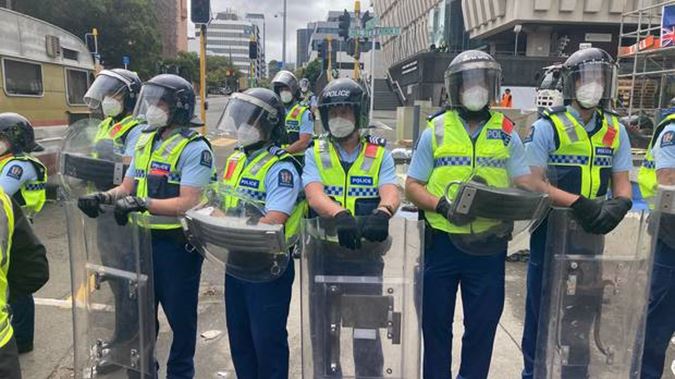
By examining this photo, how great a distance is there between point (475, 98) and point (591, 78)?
0.66 m

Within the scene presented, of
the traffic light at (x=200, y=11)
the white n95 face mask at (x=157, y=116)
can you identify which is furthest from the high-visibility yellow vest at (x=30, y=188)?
the traffic light at (x=200, y=11)

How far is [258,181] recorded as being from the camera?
9.32ft

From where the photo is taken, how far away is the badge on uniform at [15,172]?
12.7ft

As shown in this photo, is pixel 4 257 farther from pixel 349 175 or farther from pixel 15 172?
pixel 15 172

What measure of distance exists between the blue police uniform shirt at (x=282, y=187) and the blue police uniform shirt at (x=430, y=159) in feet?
2.15

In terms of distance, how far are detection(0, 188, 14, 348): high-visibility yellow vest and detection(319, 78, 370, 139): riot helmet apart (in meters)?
1.48

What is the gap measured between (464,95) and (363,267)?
1.08m

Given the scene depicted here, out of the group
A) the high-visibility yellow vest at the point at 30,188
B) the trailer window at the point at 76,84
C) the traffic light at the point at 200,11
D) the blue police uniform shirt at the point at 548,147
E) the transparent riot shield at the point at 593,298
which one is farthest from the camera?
the trailer window at the point at 76,84

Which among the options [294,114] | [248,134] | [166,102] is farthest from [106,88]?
[294,114]

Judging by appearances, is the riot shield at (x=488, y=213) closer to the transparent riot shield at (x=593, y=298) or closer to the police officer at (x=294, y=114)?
the transparent riot shield at (x=593, y=298)

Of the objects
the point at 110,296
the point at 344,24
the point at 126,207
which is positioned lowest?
the point at 110,296

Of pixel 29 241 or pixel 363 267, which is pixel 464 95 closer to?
pixel 363 267

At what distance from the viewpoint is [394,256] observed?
8.66ft

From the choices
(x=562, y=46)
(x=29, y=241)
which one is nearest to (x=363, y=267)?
(x=29, y=241)
